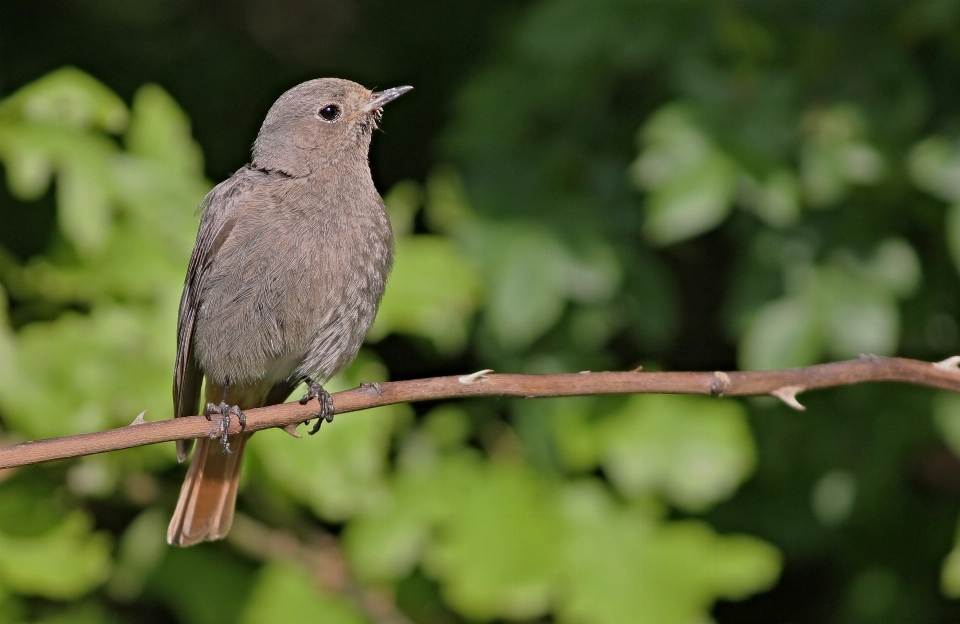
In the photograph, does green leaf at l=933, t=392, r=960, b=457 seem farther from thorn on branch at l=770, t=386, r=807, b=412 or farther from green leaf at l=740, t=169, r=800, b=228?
thorn on branch at l=770, t=386, r=807, b=412

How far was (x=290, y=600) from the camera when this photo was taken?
4.74 m

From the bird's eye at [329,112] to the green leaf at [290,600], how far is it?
1.77 meters

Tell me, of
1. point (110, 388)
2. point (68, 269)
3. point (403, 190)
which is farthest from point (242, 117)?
point (110, 388)

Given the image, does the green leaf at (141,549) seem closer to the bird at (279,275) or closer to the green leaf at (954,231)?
the bird at (279,275)

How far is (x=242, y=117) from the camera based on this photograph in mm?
6766

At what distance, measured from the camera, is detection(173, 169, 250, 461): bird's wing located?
13.7 ft

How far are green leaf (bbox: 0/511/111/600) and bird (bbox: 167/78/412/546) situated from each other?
0.56 metres

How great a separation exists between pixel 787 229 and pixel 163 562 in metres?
2.91

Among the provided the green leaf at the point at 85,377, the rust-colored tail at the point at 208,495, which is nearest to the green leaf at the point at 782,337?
the rust-colored tail at the point at 208,495

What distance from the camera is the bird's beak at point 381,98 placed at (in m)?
4.35

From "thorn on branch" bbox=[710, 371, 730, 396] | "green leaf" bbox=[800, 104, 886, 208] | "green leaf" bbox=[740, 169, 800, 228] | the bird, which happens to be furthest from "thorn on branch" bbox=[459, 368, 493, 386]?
"green leaf" bbox=[800, 104, 886, 208]

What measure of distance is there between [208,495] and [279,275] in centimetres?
83

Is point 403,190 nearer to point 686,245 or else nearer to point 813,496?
point 686,245

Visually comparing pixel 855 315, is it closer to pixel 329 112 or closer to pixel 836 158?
pixel 836 158
